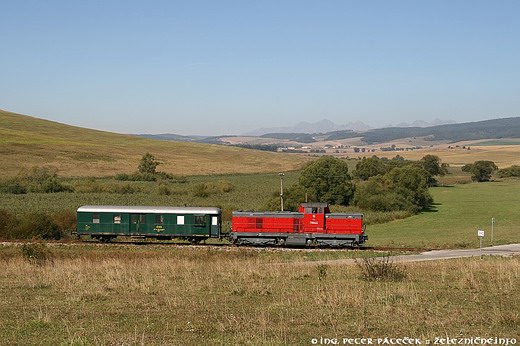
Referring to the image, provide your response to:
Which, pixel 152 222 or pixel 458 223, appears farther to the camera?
pixel 458 223

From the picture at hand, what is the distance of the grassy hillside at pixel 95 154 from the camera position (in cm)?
12675

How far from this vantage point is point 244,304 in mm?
18188

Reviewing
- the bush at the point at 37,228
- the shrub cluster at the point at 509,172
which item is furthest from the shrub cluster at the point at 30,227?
the shrub cluster at the point at 509,172

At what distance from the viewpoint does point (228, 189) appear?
99812 mm

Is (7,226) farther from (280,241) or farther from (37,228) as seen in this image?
(280,241)

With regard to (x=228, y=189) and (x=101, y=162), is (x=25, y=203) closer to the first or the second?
(x=228, y=189)

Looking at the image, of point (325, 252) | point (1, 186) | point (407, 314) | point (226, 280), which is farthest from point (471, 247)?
point (1, 186)

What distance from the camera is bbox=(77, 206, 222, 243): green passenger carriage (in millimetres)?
46188

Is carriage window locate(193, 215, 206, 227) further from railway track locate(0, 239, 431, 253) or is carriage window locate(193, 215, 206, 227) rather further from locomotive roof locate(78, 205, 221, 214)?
railway track locate(0, 239, 431, 253)

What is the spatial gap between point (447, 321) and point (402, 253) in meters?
25.0

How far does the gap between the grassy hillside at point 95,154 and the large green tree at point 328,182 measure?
55446 mm

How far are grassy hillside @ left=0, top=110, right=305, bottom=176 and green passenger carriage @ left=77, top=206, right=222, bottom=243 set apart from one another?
2736 inches

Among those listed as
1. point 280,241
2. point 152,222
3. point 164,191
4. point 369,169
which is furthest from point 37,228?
point 369,169

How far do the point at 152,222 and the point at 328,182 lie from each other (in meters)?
44.7
